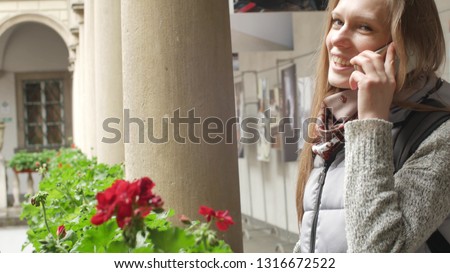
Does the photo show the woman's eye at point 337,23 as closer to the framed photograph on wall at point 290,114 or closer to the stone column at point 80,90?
the framed photograph on wall at point 290,114

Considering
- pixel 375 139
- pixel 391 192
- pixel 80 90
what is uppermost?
pixel 80 90

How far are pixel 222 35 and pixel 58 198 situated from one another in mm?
1718

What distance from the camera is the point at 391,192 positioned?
179 cm

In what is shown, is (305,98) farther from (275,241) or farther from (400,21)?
(400,21)

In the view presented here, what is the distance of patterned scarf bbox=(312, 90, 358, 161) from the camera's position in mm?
1986

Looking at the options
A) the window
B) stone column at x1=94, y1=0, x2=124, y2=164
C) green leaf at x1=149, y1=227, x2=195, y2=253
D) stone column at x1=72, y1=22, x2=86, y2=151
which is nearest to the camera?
green leaf at x1=149, y1=227, x2=195, y2=253

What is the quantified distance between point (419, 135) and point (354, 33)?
267mm

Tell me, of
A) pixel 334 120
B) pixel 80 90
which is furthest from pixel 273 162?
pixel 334 120

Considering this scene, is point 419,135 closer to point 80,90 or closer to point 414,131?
point 414,131

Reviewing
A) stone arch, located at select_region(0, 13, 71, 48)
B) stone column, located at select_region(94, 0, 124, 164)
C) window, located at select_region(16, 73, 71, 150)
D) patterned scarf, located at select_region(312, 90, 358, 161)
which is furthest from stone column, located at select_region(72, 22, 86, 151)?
patterned scarf, located at select_region(312, 90, 358, 161)

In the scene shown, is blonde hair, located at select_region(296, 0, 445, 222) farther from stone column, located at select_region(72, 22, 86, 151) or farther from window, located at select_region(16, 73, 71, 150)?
window, located at select_region(16, 73, 71, 150)

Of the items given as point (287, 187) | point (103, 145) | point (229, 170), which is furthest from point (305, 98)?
point (229, 170)

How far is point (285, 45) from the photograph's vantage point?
9344 millimetres

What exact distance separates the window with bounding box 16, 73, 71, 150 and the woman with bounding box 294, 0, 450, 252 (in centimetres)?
2627
